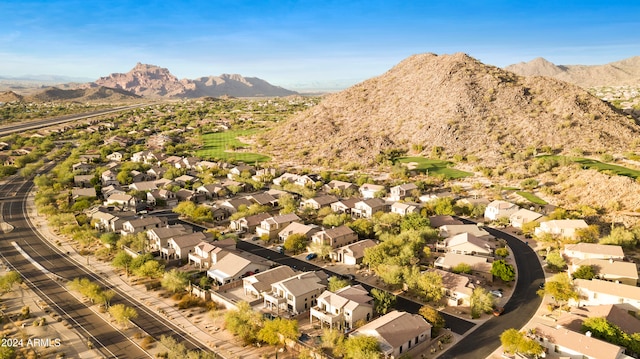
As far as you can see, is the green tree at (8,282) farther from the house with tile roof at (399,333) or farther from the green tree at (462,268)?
the green tree at (462,268)

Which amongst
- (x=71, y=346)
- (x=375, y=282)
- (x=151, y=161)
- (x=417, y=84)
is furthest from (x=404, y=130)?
(x=71, y=346)

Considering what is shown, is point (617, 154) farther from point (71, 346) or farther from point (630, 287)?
point (71, 346)

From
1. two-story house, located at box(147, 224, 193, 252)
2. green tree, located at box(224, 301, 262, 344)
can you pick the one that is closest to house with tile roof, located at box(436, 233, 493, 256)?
green tree, located at box(224, 301, 262, 344)

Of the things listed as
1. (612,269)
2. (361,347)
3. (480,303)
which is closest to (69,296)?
(361,347)

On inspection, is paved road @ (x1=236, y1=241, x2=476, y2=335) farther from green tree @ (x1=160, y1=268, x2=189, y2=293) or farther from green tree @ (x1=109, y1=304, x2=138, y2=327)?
green tree @ (x1=109, y1=304, x2=138, y2=327)

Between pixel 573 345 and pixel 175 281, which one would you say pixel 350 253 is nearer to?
pixel 175 281

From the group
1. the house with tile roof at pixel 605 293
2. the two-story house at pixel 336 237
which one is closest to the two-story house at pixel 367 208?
the two-story house at pixel 336 237
